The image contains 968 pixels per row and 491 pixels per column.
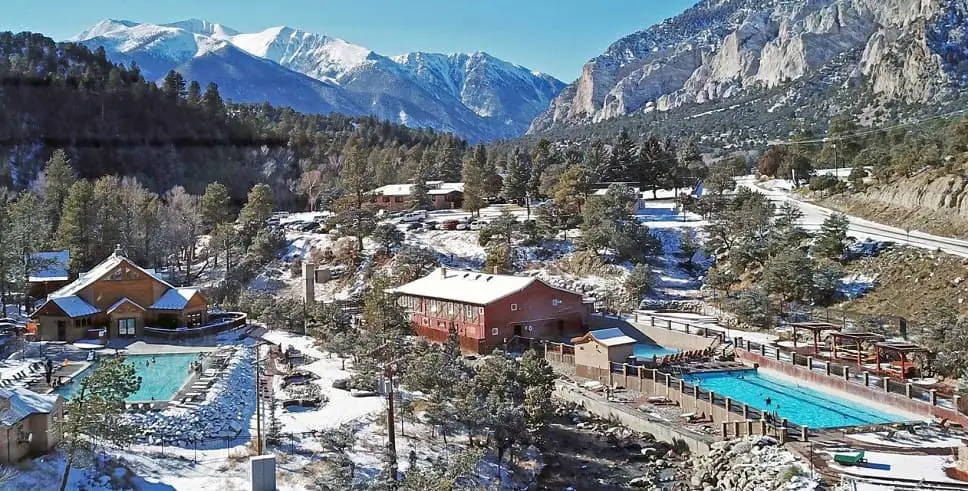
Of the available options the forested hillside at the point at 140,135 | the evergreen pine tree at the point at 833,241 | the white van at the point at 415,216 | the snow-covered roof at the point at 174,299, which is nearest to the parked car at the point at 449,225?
the white van at the point at 415,216

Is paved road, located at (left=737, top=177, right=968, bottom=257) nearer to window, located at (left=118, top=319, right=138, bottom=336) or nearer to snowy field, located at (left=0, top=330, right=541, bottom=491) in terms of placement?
snowy field, located at (left=0, top=330, right=541, bottom=491)

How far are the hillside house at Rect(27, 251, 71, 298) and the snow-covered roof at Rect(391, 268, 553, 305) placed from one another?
1840 centimetres

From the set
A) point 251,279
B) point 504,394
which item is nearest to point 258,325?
point 251,279

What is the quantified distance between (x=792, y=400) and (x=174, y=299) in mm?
26883

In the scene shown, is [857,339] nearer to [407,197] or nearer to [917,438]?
[917,438]

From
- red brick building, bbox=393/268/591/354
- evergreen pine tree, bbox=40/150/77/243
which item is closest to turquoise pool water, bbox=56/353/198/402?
red brick building, bbox=393/268/591/354

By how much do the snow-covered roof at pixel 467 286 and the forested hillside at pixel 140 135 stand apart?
1377 inches

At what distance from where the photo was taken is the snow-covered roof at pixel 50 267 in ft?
133

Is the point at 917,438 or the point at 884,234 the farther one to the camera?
the point at 884,234

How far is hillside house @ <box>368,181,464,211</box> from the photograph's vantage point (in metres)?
67.1

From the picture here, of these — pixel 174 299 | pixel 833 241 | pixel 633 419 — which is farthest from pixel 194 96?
pixel 633 419

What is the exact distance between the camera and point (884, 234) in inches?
1672

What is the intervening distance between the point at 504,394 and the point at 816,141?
6942 cm

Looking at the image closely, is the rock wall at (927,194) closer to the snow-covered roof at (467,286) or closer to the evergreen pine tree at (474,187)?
the snow-covered roof at (467,286)
